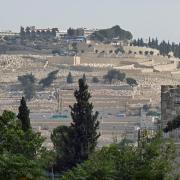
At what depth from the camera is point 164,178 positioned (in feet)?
41.6

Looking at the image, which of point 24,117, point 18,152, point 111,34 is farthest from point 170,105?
point 111,34

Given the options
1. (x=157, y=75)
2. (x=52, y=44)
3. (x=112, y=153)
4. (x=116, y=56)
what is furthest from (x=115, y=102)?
(x=112, y=153)

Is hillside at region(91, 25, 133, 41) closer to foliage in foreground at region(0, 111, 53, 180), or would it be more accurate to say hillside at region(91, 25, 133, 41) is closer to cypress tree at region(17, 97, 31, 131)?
cypress tree at region(17, 97, 31, 131)

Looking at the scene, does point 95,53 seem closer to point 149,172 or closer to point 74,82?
point 74,82

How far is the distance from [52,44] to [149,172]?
122681mm

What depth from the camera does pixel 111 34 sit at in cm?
14312

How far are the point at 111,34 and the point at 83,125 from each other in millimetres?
113799

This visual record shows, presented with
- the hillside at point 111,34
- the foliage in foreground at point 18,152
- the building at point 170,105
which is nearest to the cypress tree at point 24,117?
the building at point 170,105

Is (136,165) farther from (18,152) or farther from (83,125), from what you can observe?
(83,125)

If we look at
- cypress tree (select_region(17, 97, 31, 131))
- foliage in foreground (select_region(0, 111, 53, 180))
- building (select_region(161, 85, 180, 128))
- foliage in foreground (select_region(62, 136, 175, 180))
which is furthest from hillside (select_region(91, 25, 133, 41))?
foliage in foreground (select_region(62, 136, 175, 180))

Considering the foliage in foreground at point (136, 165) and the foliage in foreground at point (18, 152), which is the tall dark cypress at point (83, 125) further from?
the foliage in foreground at point (136, 165)

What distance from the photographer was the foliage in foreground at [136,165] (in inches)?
499

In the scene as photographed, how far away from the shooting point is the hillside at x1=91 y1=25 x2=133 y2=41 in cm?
13961

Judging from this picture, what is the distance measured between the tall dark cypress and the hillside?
10841 centimetres
